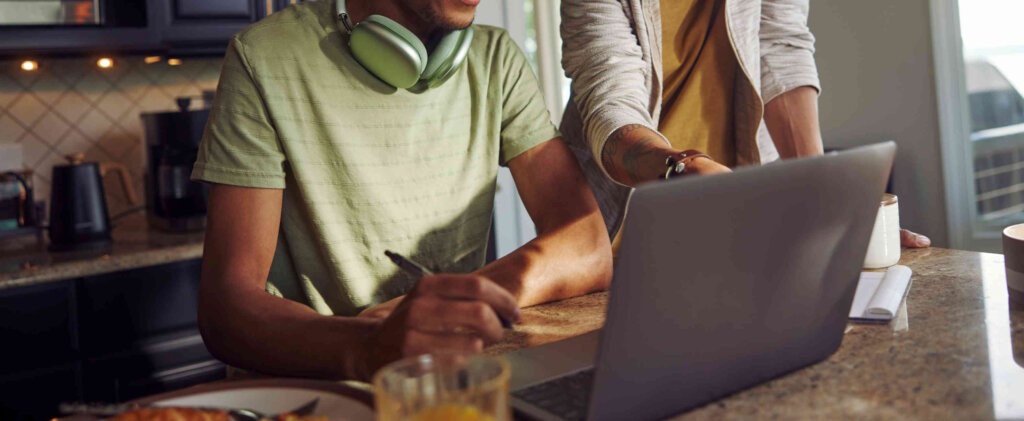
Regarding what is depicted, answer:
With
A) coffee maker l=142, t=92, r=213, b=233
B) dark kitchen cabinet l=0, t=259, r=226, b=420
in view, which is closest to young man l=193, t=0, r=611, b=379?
dark kitchen cabinet l=0, t=259, r=226, b=420

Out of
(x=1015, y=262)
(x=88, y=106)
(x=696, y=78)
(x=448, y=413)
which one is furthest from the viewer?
(x=88, y=106)

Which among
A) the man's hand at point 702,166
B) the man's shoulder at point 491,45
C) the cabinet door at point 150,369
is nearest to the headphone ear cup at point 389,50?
the man's shoulder at point 491,45

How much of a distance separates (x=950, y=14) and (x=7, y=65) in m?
2.97

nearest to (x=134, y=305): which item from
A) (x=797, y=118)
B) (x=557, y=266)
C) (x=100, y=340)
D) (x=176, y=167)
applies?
(x=100, y=340)

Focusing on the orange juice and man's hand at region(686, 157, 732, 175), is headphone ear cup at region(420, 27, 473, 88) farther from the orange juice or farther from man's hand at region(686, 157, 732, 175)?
the orange juice

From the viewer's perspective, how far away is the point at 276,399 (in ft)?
2.34

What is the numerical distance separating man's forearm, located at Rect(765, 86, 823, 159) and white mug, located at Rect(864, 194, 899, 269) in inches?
18.1

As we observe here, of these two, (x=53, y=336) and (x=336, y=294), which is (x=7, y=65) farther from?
(x=336, y=294)

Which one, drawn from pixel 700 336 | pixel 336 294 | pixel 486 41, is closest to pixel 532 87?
pixel 486 41

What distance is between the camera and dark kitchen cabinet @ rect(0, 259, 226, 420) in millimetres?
2156

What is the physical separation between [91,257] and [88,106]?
779 mm

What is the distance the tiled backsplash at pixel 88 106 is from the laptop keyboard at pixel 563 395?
2.48m

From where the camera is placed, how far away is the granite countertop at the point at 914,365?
0.66 meters

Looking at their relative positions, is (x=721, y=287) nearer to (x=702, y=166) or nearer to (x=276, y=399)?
(x=276, y=399)
